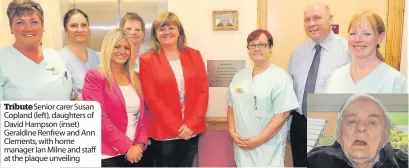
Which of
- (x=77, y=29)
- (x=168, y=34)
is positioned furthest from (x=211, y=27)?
(x=77, y=29)

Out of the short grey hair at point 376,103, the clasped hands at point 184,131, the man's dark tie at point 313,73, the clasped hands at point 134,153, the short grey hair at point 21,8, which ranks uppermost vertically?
the short grey hair at point 21,8

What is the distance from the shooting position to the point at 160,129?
5.29 ft

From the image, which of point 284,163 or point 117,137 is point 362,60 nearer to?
point 284,163

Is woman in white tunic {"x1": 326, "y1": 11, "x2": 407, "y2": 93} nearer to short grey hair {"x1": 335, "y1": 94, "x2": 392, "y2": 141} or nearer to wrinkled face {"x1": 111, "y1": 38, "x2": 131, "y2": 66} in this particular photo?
short grey hair {"x1": 335, "y1": 94, "x2": 392, "y2": 141}

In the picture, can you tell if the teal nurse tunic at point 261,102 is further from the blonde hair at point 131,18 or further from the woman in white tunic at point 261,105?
the blonde hair at point 131,18

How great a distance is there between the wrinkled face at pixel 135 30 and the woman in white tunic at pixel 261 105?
0.44 m

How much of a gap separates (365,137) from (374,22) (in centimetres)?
45

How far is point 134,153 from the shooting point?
1.57 metres

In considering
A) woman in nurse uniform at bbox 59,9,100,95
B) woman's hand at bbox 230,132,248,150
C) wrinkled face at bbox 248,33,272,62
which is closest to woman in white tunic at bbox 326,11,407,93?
wrinkled face at bbox 248,33,272,62

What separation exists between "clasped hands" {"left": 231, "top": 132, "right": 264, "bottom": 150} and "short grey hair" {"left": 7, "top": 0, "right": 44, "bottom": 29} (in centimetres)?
96

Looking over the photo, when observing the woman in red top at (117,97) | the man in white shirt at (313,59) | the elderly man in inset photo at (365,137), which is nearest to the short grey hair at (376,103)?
the elderly man in inset photo at (365,137)

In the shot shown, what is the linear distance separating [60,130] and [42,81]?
208 millimetres

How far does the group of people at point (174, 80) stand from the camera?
1466 millimetres

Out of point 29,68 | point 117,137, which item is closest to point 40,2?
point 29,68
